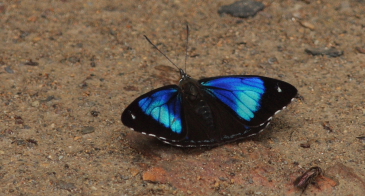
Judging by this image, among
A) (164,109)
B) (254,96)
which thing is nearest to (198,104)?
(164,109)

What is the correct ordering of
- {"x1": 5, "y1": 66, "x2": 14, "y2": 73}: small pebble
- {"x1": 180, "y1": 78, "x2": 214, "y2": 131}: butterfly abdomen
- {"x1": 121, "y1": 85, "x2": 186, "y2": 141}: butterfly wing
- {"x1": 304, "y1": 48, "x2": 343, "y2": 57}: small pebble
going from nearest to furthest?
{"x1": 121, "y1": 85, "x2": 186, "y2": 141}: butterfly wing
{"x1": 180, "y1": 78, "x2": 214, "y2": 131}: butterfly abdomen
{"x1": 5, "y1": 66, "x2": 14, "y2": 73}: small pebble
{"x1": 304, "y1": 48, "x2": 343, "y2": 57}: small pebble

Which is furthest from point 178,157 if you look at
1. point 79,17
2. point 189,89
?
point 79,17

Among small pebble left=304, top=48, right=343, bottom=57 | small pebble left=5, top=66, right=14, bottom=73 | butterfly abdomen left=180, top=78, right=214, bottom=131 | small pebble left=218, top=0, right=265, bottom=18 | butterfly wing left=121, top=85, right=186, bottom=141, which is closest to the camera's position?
butterfly wing left=121, top=85, right=186, bottom=141

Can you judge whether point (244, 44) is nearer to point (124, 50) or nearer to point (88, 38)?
point (124, 50)

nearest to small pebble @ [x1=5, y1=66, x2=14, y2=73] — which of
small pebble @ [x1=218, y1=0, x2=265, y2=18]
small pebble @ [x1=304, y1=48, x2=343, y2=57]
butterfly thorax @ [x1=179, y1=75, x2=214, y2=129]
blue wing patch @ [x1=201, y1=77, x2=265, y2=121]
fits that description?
butterfly thorax @ [x1=179, y1=75, x2=214, y2=129]

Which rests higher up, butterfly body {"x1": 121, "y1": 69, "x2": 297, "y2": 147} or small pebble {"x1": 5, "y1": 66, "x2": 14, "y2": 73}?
butterfly body {"x1": 121, "y1": 69, "x2": 297, "y2": 147}

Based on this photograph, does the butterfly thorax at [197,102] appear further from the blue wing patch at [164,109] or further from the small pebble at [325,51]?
the small pebble at [325,51]

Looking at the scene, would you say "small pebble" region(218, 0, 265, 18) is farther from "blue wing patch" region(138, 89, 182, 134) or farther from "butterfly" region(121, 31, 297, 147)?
"blue wing patch" region(138, 89, 182, 134)

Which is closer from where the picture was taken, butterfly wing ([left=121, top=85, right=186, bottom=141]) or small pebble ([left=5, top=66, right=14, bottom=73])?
butterfly wing ([left=121, top=85, right=186, bottom=141])
